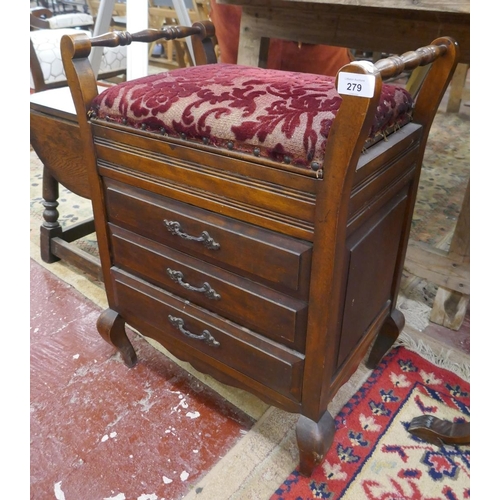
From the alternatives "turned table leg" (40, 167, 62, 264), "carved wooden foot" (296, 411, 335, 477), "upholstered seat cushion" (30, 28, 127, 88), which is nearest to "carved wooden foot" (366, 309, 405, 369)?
"carved wooden foot" (296, 411, 335, 477)

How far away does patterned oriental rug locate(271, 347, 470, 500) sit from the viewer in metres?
0.90

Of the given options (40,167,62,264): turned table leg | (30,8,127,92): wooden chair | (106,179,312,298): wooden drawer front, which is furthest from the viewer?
(30,8,127,92): wooden chair

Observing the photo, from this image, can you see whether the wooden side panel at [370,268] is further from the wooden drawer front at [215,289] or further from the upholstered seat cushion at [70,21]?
the upholstered seat cushion at [70,21]

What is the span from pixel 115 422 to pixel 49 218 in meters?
0.85

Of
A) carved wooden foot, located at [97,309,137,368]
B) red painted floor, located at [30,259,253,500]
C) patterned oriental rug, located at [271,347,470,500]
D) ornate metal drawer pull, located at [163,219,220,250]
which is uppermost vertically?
ornate metal drawer pull, located at [163,219,220,250]

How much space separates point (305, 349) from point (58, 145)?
40.3 inches

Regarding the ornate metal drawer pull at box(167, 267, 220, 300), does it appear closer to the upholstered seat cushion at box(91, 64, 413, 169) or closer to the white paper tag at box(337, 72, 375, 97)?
the upholstered seat cushion at box(91, 64, 413, 169)

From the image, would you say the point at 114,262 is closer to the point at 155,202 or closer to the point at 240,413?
the point at 155,202

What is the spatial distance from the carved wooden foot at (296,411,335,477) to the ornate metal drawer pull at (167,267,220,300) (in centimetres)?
28

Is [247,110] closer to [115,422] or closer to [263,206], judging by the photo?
[263,206]

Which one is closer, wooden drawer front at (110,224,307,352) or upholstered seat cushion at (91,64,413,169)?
upholstered seat cushion at (91,64,413,169)

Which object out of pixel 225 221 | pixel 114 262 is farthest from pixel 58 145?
pixel 225 221

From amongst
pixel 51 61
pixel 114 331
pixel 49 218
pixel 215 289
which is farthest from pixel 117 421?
pixel 51 61

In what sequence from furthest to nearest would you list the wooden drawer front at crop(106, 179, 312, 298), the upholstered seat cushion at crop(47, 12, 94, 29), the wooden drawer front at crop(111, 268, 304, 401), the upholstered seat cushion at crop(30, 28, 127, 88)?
the upholstered seat cushion at crop(47, 12, 94, 29) < the upholstered seat cushion at crop(30, 28, 127, 88) < the wooden drawer front at crop(111, 268, 304, 401) < the wooden drawer front at crop(106, 179, 312, 298)
